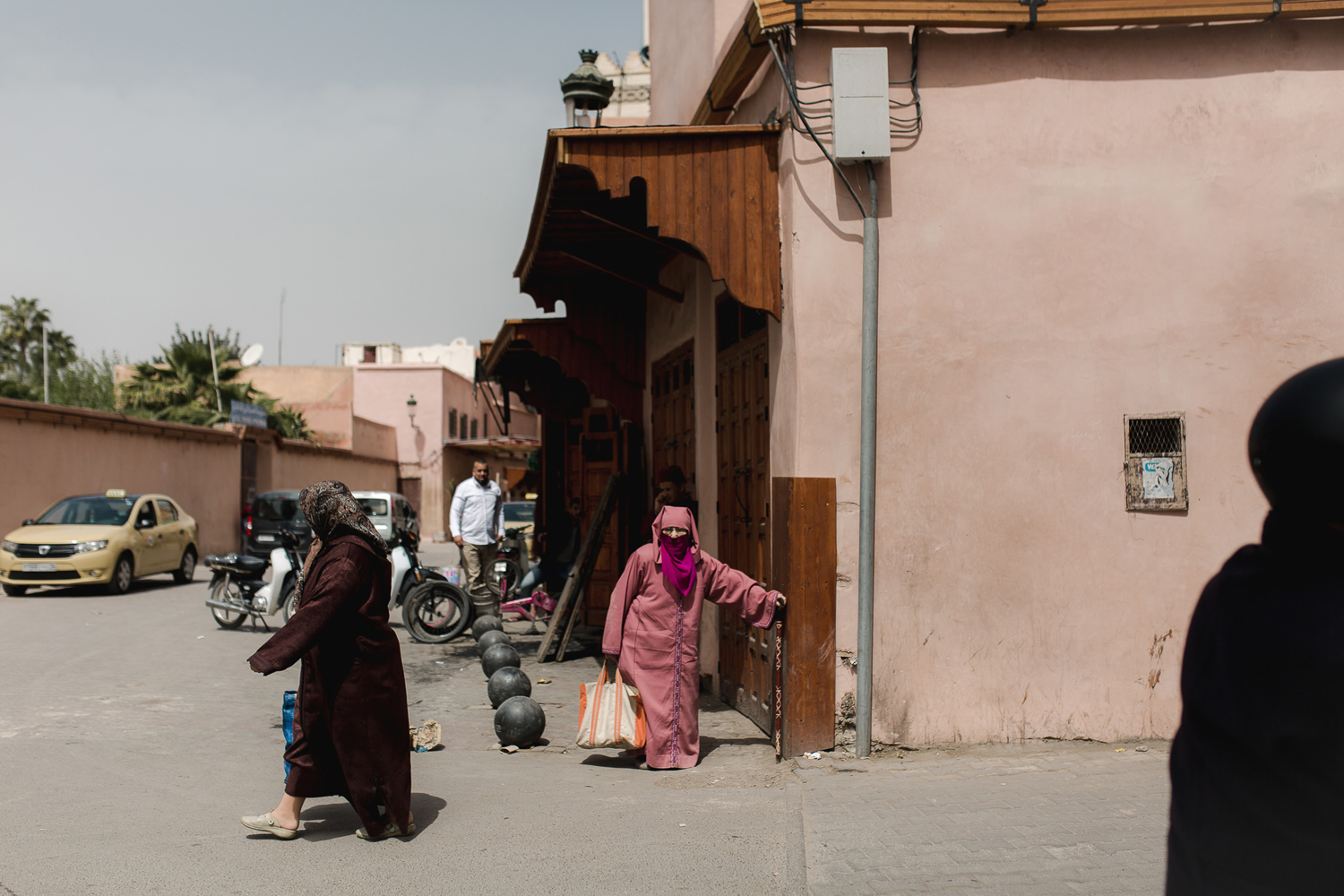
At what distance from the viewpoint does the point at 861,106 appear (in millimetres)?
6207

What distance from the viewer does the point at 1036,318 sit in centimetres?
636

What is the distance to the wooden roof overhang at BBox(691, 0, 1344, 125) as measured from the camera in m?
6.22

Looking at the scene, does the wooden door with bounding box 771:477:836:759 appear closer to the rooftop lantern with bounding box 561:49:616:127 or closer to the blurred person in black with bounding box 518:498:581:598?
the rooftop lantern with bounding box 561:49:616:127

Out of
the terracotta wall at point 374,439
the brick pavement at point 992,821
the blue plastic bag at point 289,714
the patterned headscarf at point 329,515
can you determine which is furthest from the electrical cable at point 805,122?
the terracotta wall at point 374,439

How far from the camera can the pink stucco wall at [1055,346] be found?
6.33 meters

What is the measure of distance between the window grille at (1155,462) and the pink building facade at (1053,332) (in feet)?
0.15

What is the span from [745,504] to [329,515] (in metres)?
3.40

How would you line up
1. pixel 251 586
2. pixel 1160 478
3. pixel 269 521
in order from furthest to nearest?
pixel 269 521 → pixel 251 586 → pixel 1160 478

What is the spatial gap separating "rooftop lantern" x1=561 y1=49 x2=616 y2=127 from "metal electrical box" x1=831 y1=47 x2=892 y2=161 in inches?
131

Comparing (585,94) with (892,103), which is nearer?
(892,103)

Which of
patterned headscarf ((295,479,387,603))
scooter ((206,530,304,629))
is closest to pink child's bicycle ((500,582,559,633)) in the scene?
scooter ((206,530,304,629))

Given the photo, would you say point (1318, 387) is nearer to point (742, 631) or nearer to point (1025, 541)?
point (1025, 541)

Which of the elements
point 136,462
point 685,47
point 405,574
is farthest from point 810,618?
point 136,462

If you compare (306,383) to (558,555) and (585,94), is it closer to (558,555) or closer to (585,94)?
(558,555)
